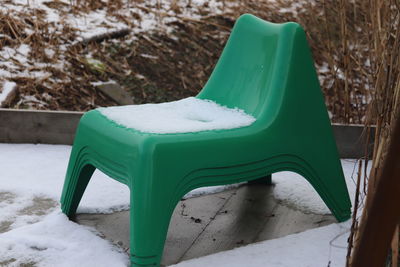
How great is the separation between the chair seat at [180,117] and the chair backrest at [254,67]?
67mm

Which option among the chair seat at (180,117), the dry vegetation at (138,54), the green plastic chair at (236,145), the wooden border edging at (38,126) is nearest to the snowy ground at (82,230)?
the green plastic chair at (236,145)

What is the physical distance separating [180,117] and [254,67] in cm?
44

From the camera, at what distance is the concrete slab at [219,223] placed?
2.41m

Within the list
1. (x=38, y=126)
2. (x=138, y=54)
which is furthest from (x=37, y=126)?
(x=138, y=54)

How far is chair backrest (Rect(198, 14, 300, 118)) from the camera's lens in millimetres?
2545

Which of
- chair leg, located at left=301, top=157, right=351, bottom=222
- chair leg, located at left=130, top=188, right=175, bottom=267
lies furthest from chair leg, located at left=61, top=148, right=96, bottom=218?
chair leg, located at left=301, top=157, right=351, bottom=222

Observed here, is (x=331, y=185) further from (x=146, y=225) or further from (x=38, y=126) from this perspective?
(x=38, y=126)

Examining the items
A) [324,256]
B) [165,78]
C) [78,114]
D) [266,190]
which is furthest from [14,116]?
[324,256]

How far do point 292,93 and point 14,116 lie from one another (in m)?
1.70

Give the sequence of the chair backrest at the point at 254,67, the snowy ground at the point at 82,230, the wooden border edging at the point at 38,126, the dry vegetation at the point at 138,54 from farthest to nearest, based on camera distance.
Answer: the dry vegetation at the point at 138,54
the wooden border edging at the point at 38,126
the chair backrest at the point at 254,67
the snowy ground at the point at 82,230

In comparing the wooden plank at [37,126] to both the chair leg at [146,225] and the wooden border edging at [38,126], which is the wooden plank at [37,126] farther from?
the chair leg at [146,225]

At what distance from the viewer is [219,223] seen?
2629 millimetres

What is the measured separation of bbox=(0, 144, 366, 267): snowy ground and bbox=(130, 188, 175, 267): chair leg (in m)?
0.11

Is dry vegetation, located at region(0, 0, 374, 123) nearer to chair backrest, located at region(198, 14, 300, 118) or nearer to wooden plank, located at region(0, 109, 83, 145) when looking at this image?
wooden plank, located at region(0, 109, 83, 145)
